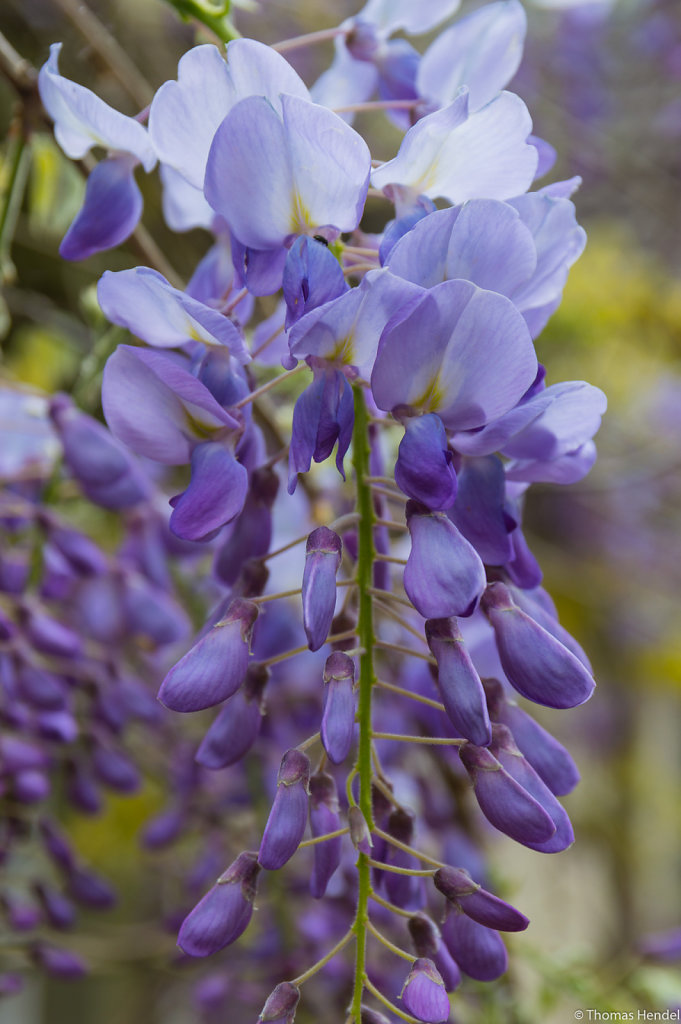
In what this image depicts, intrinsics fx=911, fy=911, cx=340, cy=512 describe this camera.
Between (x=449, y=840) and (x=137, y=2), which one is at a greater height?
(x=137, y=2)

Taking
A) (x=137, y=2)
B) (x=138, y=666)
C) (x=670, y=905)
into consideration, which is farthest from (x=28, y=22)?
(x=670, y=905)

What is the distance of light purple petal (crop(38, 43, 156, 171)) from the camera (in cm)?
42

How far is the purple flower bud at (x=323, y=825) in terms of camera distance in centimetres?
40

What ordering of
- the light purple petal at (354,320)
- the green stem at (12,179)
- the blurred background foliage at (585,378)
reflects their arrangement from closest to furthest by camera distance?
the light purple petal at (354,320) → the green stem at (12,179) → the blurred background foliage at (585,378)

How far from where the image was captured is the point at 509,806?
37cm

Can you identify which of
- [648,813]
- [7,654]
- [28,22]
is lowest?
[648,813]

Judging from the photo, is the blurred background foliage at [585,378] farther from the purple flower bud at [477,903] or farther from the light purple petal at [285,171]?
the purple flower bud at [477,903]

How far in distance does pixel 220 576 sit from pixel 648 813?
301cm

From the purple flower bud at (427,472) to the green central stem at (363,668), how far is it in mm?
47

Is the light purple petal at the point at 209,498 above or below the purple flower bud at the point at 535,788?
above

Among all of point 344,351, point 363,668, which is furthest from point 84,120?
point 363,668

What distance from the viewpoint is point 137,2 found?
137 centimetres

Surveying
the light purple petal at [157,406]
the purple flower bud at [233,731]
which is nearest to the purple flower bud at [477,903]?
the purple flower bud at [233,731]

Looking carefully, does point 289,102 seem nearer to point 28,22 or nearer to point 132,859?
point 28,22
